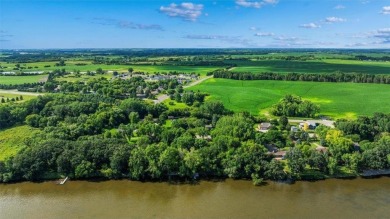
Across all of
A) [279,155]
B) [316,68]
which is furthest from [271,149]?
[316,68]

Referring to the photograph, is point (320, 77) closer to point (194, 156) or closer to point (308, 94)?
point (308, 94)

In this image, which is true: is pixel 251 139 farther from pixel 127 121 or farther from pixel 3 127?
pixel 3 127

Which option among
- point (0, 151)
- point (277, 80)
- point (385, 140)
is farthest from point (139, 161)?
point (277, 80)

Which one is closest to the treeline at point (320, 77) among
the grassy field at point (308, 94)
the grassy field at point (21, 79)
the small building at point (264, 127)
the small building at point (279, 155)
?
the grassy field at point (308, 94)

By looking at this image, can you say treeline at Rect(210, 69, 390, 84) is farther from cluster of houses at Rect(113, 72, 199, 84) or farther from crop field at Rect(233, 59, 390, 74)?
crop field at Rect(233, 59, 390, 74)

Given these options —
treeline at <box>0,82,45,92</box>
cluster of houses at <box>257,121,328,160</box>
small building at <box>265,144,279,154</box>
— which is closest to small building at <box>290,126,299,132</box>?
cluster of houses at <box>257,121,328,160</box>
